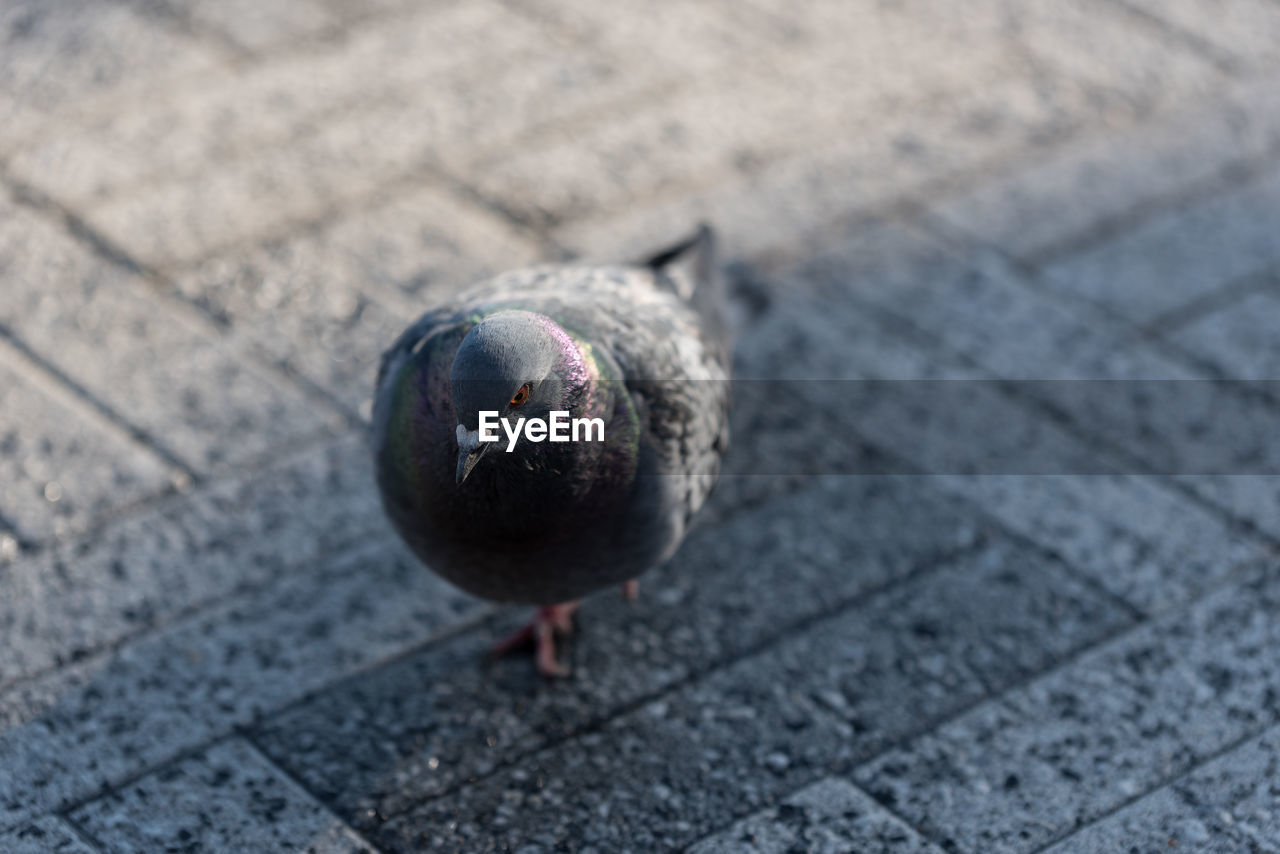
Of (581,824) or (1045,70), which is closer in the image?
(581,824)

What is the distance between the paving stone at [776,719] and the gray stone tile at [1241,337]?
123 cm

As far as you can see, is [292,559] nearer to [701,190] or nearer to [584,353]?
[584,353]

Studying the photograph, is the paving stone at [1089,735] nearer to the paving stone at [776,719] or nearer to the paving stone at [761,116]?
the paving stone at [776,719]

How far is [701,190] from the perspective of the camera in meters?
5.27

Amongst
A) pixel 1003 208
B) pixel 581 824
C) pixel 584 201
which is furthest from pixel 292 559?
pixel 1003 208

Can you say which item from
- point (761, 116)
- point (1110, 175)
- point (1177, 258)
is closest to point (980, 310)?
point (1177, 258)

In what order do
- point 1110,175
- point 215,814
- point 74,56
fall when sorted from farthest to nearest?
point 74,56
point 1110,175
point 215,814

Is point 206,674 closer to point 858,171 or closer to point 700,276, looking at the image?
point 700,276

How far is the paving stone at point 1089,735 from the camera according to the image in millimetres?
3195

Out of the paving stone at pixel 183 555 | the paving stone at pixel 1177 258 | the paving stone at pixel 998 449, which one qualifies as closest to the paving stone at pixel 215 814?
the paving stone at pixel 183 555

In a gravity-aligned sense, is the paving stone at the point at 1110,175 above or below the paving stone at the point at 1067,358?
above

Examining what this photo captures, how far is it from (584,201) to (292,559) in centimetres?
195

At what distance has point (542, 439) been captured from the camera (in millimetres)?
2857

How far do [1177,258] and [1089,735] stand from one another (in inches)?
89.6
